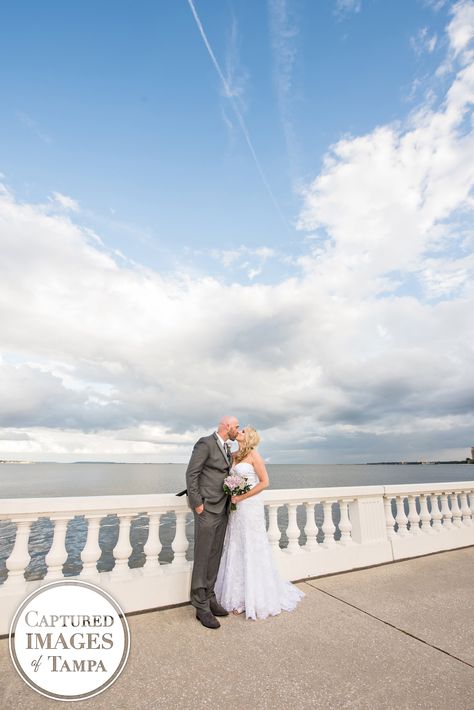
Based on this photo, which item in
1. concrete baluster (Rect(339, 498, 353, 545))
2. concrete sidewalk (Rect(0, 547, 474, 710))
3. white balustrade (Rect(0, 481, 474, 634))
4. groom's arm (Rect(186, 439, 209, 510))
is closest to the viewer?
concrete sidewalk (Rect(0, 547, 474, 710))

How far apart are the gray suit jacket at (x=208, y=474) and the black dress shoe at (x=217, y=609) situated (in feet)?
2.89

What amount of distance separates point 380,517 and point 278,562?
1896mm

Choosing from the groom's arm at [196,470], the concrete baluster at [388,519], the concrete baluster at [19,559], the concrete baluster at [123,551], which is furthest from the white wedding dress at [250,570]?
the concrete baluster at [388,519]

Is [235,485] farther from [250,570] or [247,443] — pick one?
[250,570]

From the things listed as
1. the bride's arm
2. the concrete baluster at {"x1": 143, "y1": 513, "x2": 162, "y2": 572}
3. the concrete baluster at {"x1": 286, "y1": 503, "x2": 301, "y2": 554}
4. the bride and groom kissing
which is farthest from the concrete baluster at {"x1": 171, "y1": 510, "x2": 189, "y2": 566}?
the concrete baluster at {"x1": 286, "y1": 503, "x2": 301, "y2": 554}

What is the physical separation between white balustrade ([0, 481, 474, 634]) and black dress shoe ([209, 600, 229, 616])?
1.29 ft

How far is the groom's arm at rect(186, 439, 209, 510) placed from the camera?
357 cm

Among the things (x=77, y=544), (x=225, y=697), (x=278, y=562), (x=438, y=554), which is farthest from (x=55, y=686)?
(x=77, y=544)

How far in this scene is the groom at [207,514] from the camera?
3.52 meters

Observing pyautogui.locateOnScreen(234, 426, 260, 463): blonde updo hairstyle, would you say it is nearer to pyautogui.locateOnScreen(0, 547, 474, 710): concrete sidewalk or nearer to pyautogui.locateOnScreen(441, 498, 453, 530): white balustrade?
pyautogui.locateOnScreen(0, 547, 474, 710): concrete sidewalk

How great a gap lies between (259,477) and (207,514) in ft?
2.33

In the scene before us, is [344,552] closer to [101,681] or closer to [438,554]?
[438,554]

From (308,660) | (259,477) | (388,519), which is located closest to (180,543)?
(259,477)

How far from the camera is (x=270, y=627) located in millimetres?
3342
